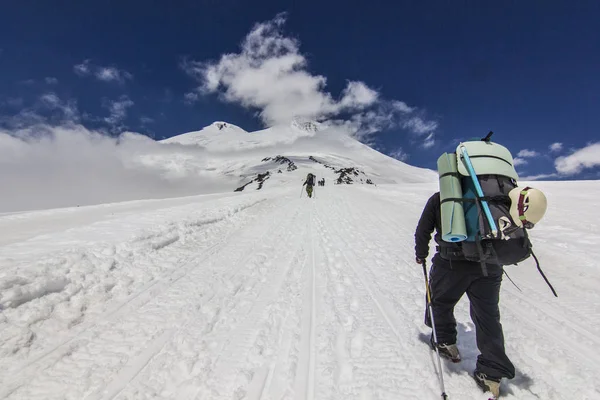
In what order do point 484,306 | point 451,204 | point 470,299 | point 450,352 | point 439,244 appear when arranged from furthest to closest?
point 450,352, point 439,244, point 470,299, point 484,306, point 451,204

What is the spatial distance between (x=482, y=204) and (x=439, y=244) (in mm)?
751

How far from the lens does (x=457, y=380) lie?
3.29 meters

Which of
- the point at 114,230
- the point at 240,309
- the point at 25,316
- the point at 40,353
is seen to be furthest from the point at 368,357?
the point at 114,230

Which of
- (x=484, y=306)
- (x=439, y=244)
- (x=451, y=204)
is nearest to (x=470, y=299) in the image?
(x=484, y=306)

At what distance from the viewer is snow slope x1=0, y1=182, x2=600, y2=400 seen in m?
3.22

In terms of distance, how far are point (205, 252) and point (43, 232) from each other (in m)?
5.34

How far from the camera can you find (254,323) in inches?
175

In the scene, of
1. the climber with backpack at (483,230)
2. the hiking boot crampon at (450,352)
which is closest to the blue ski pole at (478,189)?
the climber with backpack at (483,230)

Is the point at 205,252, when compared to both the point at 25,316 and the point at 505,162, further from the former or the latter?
the point at 505,162

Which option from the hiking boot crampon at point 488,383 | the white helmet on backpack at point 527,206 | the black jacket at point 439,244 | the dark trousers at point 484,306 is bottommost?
the hiking boot crampon at point 488,383

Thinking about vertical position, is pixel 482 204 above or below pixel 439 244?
above

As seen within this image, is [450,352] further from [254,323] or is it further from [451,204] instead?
[254,323]

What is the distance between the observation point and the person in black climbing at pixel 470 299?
3045mm

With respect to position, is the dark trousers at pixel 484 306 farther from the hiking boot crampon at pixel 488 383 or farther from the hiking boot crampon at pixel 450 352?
the hiking boot crampon at pixel 450 352
